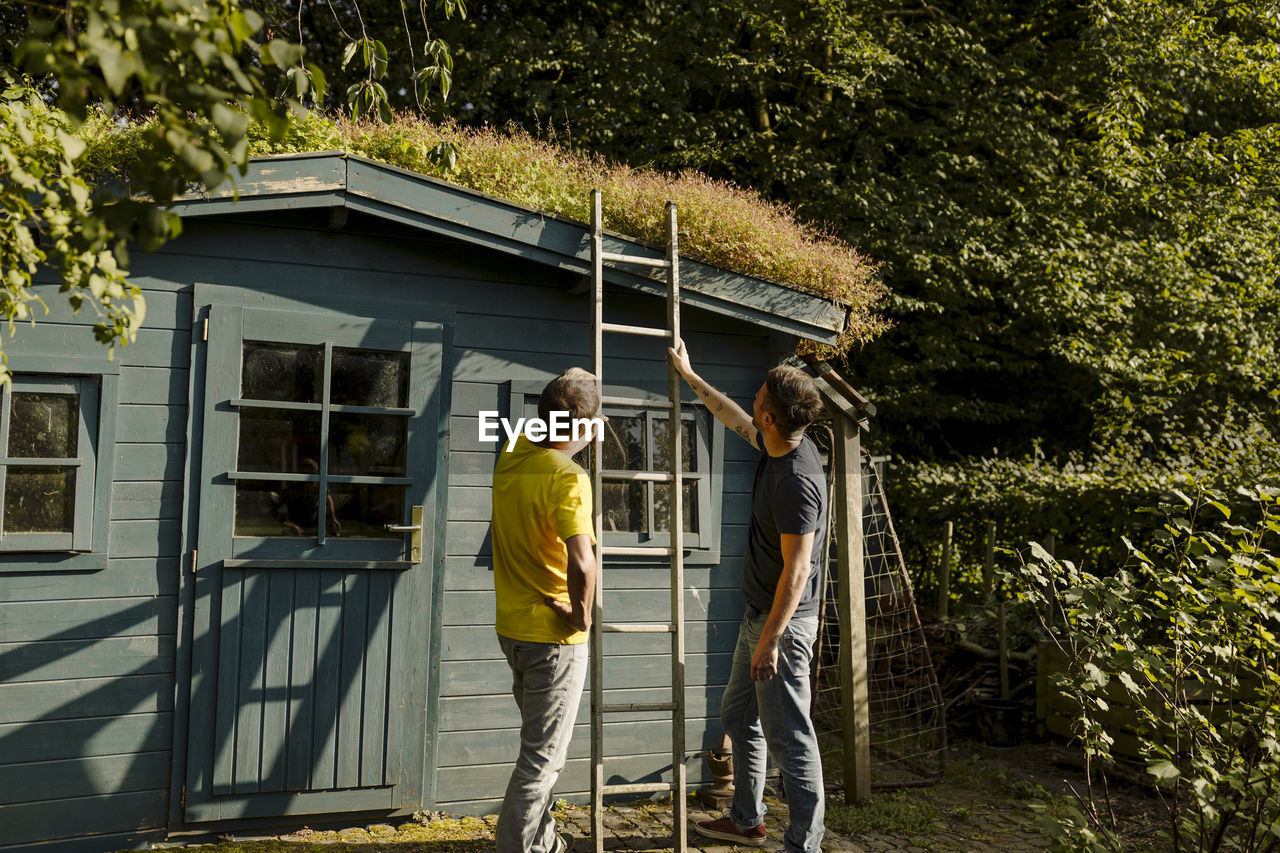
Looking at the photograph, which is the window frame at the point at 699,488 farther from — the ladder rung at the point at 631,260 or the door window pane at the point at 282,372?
the door window pane at the point at 282,372

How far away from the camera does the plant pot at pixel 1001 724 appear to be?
276 inches

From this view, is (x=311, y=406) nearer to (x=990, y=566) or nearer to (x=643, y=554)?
(x=643, y=554)

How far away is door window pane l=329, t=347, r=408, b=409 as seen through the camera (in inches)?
185

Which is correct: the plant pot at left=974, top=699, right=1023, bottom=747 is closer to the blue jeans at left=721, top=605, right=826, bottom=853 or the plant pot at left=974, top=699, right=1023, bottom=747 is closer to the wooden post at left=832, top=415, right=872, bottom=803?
the wooden post at left=832, top=415, right=872, bottom=803

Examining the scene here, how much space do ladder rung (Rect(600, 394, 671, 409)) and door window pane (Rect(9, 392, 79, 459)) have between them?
94.9 inches

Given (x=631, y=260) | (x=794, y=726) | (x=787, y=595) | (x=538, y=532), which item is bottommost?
(x=794, y=726)

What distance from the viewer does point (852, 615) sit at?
18.2ft

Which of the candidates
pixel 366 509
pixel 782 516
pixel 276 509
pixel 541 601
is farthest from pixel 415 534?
pixel 782 516

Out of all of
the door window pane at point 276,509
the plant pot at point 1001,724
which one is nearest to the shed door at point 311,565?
the door window pane at point 276,509

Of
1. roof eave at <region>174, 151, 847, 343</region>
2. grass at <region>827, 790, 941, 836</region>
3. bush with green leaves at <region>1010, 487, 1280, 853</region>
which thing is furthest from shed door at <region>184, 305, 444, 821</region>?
bush with green leaves at <region>1010, 487, 1280, 853</region>

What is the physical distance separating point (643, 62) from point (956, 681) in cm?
740

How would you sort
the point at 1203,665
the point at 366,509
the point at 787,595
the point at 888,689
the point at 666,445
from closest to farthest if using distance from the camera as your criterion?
the point at 1203,665 < the point at 787,595 < the point at 366,509 < the point at 666,445 < the point at 888,689

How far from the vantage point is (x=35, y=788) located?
163 inches

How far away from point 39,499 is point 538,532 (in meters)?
2.28
